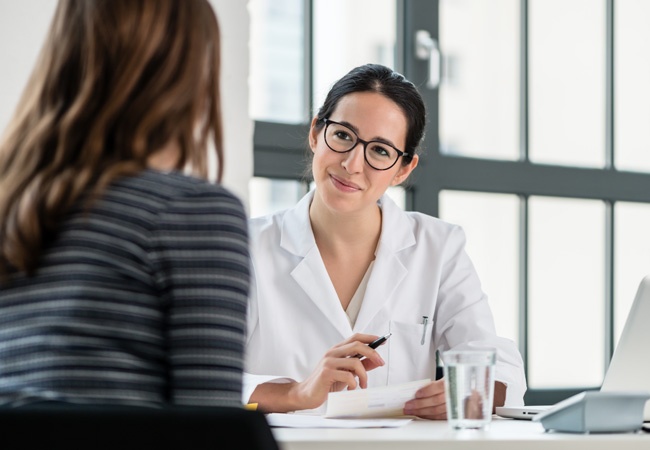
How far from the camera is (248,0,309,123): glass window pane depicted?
10.8 ft

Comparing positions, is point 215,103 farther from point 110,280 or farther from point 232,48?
point 232,48

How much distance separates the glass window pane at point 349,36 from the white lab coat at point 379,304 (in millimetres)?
1045

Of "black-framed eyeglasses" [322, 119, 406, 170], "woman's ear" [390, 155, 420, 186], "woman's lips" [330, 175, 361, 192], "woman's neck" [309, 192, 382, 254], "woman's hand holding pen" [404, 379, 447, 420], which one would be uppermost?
"black-framed eyeglasses" [322, 119, 406, 170]

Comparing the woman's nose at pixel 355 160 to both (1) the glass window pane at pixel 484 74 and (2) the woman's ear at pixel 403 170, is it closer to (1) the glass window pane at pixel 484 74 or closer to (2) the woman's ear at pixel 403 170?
(2) the woman's ear at pixel 403 170

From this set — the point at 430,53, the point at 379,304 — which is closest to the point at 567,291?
the point at 430,53

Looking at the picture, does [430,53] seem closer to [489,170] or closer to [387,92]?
[489,170]

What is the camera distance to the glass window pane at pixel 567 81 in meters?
3.78

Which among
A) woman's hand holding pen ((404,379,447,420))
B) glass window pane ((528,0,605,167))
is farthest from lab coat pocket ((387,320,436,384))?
glass window pane ((528,0,605,167))

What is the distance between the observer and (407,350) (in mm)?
2344

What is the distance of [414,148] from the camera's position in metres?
2.46

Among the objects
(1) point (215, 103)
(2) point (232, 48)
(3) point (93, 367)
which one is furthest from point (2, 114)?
(3) point (93, 367)

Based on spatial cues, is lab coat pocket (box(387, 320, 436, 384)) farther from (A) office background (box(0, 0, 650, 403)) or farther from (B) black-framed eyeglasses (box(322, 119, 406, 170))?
(A) office background (box(0, 0, 650, 403))

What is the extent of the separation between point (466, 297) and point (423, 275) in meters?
0.14

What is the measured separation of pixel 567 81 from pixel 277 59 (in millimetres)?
1286
